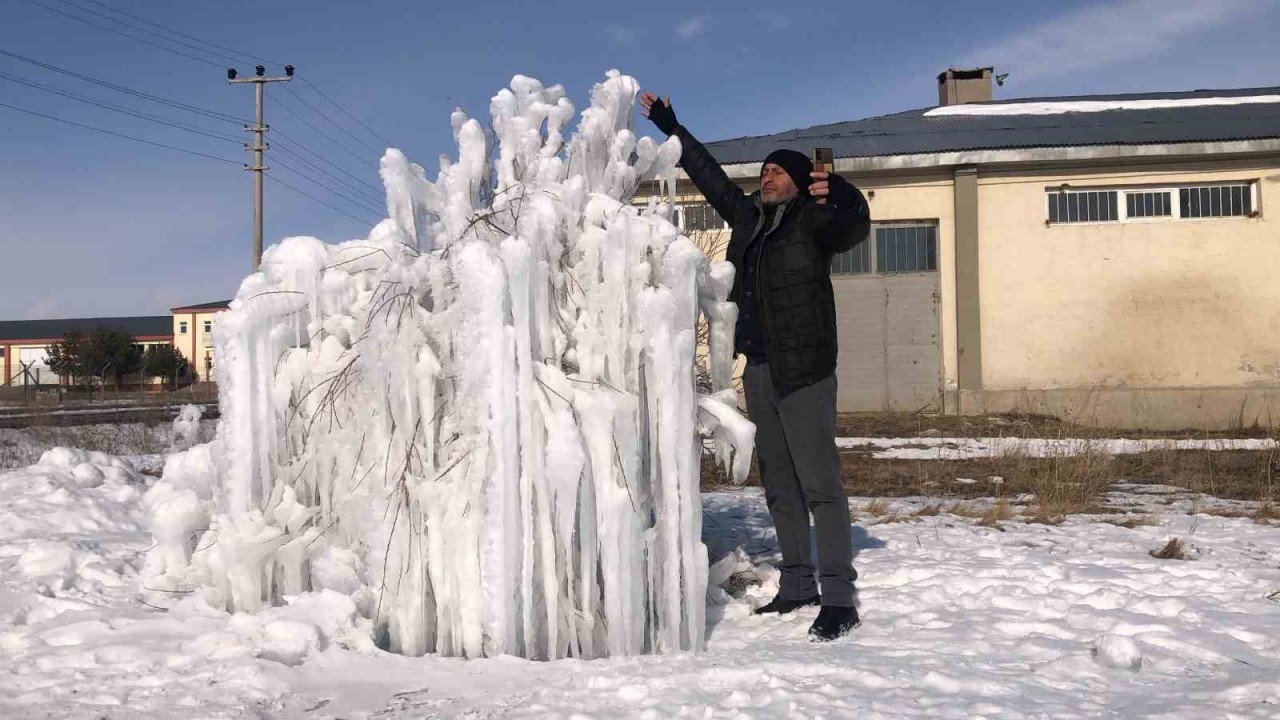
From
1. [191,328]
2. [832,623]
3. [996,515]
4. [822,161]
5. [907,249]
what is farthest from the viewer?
[191,328]

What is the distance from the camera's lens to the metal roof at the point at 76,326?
65938 mm

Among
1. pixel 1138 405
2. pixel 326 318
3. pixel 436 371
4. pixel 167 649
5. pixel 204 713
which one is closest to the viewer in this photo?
pixel 204 713

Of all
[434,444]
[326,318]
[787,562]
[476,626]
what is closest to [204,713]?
[476,626]

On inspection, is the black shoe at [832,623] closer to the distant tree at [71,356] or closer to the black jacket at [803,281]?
the black jacket at [803,281]

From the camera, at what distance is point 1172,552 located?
3742 mm

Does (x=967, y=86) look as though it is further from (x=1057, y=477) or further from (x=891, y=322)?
(x=1057, y=477)

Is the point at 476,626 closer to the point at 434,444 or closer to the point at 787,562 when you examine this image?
the point at 434,444

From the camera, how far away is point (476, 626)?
95.0 inches

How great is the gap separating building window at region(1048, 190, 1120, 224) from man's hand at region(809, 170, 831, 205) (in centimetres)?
1078

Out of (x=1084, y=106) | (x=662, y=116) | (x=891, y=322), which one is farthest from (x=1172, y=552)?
(x=1084, y=106)

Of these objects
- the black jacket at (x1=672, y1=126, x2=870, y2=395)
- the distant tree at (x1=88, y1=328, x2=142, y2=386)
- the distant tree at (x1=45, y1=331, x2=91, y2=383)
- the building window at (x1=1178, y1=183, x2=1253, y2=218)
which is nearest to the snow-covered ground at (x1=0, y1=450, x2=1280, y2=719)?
the black jacket at (x1=672, y1=126, x2=870, y2=395)

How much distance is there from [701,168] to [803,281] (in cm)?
68

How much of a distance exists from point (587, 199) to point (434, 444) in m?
0.90

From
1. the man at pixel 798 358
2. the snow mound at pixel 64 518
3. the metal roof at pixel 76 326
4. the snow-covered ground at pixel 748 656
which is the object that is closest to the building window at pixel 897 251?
the snow-covered ground at pixel 748 656
